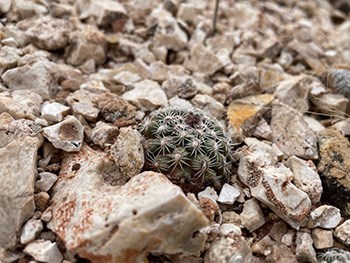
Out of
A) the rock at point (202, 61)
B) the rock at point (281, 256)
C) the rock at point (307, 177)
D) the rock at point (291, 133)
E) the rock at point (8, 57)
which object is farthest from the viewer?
the rock at point (202, 61)

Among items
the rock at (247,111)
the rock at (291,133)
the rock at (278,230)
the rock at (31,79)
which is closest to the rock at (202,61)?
the rock at (247,111)

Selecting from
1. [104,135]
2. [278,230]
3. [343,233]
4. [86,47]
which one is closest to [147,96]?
[104,135]

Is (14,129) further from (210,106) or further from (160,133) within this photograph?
(210,106)

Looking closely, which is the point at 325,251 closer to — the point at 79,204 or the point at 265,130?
the point at 265,130

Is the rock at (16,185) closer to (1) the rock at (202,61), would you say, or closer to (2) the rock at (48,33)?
(2) the rock at (48,33)

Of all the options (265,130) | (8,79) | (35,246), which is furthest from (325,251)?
(8,79)
